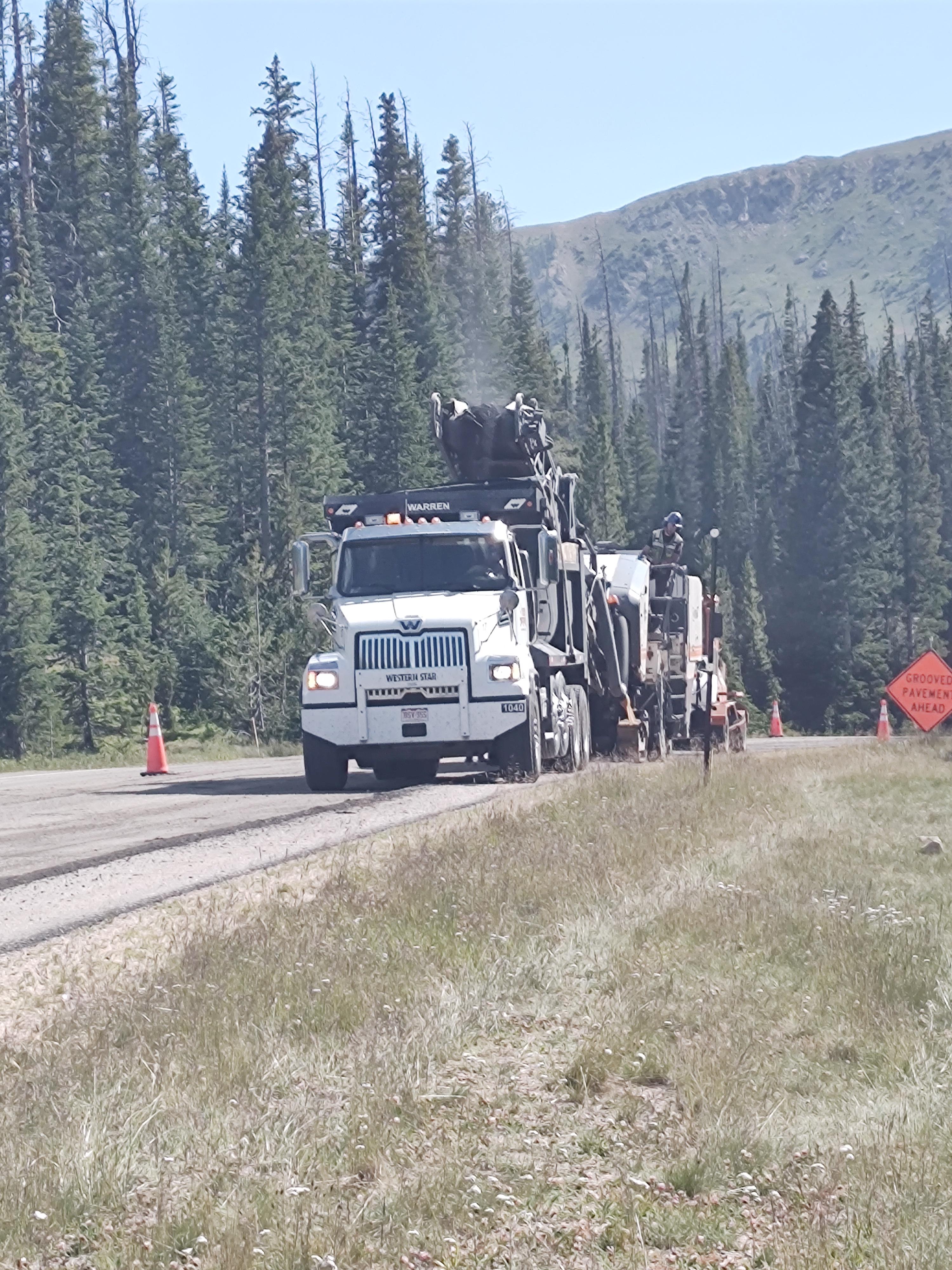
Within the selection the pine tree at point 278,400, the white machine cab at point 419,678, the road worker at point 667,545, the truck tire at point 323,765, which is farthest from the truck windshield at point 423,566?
the pine tree at point 278,400

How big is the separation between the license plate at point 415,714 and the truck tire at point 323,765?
788 millimetres

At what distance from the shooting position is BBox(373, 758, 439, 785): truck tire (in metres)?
18.4

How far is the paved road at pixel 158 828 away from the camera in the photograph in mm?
9445

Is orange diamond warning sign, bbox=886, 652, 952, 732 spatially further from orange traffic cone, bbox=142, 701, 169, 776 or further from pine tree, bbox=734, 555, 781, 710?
pine tree, bbox=734, 555, 781, 710

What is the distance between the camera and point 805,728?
259 ft

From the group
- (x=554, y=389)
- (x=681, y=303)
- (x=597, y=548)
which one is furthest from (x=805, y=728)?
(x=681, y=303)

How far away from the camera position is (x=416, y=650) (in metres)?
16.3

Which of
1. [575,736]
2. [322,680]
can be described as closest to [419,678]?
[322,680]

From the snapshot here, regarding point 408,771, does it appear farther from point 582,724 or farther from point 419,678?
point 419,678

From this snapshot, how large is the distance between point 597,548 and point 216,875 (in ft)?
49.7

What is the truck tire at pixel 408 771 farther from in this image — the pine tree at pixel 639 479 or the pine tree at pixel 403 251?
the pine tree at pixel 639 479

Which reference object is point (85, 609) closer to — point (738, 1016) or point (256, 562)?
point (256, 562)

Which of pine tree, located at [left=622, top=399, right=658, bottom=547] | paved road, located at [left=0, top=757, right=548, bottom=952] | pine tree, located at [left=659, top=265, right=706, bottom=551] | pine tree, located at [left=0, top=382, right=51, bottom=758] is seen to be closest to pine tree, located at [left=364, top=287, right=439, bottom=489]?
pine tree, located at [left=0, top=382, right=51, bottom=758]

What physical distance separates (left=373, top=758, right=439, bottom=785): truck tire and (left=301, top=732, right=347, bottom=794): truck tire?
1.15 metres
